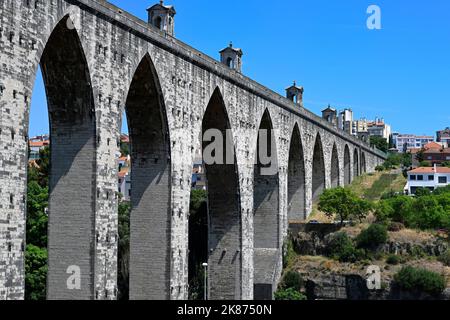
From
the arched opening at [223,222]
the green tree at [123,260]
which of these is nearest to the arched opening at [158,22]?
the arched opening at [223,222]

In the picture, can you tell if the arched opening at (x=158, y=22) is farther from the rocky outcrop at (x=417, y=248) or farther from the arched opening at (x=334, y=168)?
the arched opening at (x=334, y=168)

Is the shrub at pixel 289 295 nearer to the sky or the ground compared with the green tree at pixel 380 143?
nearer to the ground

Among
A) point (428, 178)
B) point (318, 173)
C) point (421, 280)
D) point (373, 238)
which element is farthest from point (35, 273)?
point (428, 178)

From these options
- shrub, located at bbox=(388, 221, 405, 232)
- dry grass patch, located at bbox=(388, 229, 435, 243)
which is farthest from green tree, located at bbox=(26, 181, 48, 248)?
shrub, located at bbox=(388, 221, 405, 232)

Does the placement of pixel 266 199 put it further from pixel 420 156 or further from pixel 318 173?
pixel 420 156

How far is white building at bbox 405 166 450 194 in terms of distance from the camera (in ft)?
281

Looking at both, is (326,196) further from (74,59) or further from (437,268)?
(74,59)

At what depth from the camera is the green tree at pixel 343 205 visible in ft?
187

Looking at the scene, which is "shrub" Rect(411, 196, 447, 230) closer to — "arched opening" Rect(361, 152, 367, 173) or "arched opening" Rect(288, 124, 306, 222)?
"arched opening" Rect(288, 124, 306, 222)

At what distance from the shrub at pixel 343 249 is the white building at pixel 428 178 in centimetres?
3401

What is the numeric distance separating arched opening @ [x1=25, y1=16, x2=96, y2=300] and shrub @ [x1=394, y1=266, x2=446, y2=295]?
24.0 meters

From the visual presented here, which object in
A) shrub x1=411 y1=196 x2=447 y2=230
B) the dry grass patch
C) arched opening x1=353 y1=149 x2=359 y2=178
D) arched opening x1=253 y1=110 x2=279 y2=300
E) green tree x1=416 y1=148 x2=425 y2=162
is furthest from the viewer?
green tree x1=416 y1=148 x2=425 y2=162

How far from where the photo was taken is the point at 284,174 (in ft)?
178

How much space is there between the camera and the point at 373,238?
51906 millimetres
